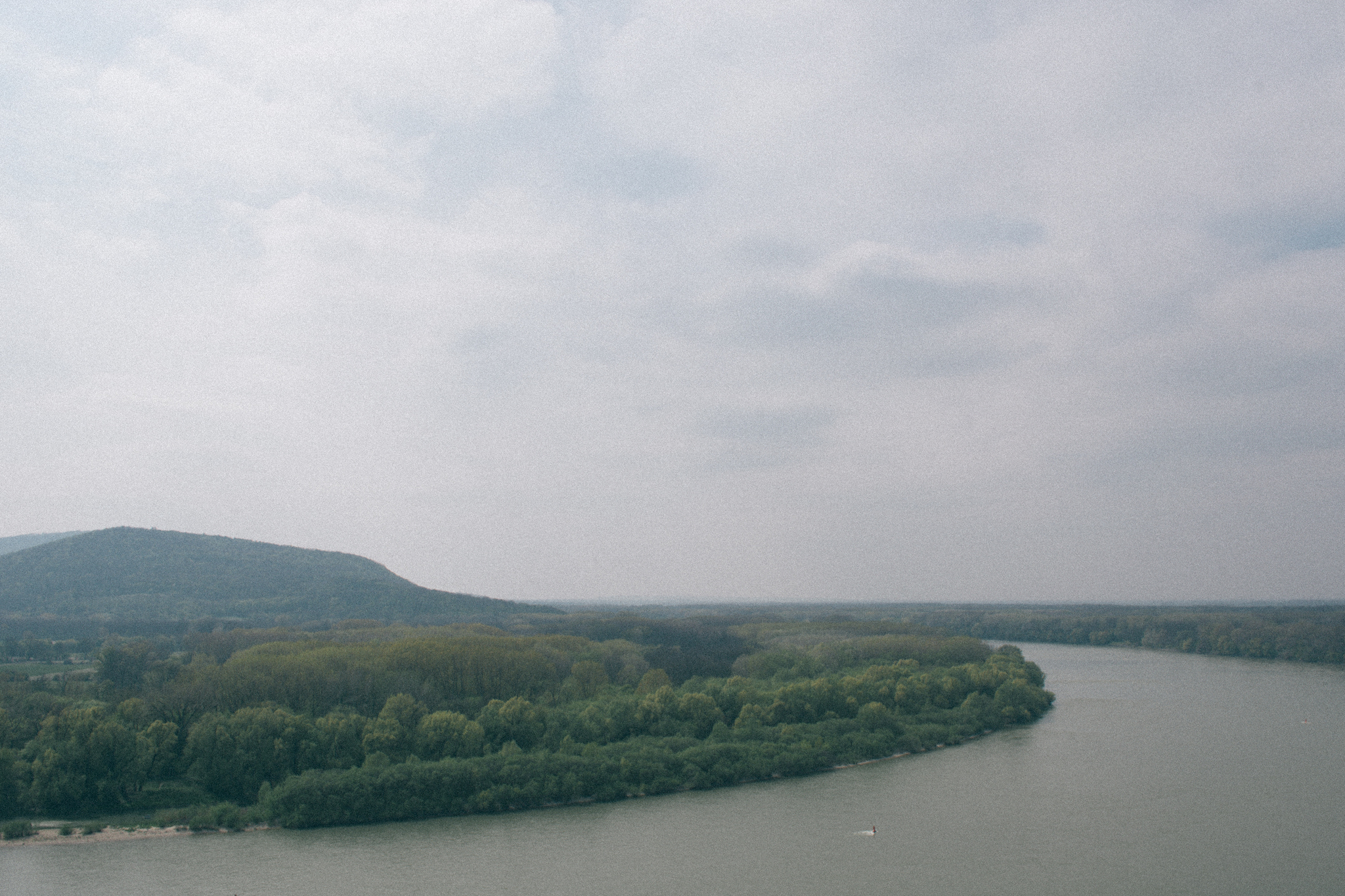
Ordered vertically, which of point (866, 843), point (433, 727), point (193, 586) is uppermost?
point (193, 586)

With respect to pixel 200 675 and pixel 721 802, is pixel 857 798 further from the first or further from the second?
pixel 200 675

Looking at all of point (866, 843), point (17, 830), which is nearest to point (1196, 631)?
point (866, 843)

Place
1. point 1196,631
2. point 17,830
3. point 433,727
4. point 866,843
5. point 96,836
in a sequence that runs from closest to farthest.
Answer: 1. point 866,843
2. point 17,830
3. point 96,836
4. point 433,727
5. point 1196,631

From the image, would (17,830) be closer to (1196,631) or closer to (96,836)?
(96,836)

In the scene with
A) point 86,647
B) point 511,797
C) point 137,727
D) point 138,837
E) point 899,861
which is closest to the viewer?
point 899,861

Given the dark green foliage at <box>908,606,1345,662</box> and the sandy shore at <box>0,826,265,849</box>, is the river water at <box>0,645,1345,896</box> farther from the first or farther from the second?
the dark green foliage at <box>908,606,1345,662</box>

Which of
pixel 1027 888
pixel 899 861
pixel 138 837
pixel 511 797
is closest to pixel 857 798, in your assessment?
pixel 899 861

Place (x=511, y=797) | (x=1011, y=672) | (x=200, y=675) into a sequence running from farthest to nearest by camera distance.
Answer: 1. (x=1011, y=672)
2. (x=200, y=675)
3. (x=511, y=797)

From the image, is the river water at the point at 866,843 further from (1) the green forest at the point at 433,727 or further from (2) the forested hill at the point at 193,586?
(2) the forested hill at the point at 193,586
